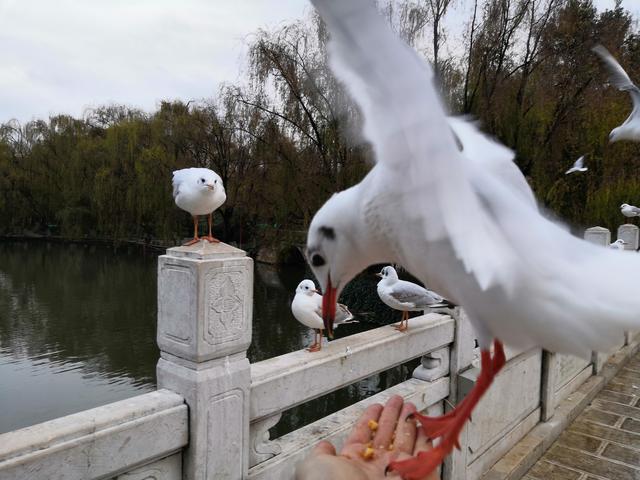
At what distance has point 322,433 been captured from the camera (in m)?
2.12

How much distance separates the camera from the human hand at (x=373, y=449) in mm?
956

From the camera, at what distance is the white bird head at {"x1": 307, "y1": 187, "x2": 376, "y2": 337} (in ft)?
3.21

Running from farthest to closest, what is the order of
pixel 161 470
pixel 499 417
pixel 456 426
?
pixel 499 417
pixel 161 470
pixel 456 426

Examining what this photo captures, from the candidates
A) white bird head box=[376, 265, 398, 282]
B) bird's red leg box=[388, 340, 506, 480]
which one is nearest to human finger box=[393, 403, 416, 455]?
bird's red leg box=[388, 340, 506, 480]

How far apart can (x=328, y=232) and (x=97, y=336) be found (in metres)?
8.12

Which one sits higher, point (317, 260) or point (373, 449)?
point (317, 260)

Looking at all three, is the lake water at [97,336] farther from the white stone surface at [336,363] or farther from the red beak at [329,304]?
the red beak at [329,304]

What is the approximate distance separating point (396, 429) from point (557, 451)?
2734 millimetres

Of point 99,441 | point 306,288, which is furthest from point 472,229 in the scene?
point 306,288

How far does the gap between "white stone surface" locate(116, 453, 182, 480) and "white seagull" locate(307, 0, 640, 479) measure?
3.98 feet

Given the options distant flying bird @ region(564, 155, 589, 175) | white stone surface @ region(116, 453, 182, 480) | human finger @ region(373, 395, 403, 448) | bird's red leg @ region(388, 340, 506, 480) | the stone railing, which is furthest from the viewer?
distant flying bird @ region(564, 155, 589, 175)

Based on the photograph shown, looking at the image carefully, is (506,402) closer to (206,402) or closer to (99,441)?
(206,402)

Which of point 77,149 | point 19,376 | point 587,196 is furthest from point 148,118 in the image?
point 587,196

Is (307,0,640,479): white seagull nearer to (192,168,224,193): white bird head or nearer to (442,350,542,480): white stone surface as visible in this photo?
(192,168,224,193): white bird head
